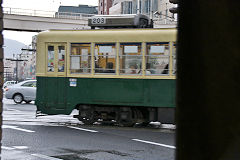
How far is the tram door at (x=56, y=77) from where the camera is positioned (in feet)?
42.9

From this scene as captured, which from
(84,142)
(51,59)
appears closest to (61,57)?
(51,59)

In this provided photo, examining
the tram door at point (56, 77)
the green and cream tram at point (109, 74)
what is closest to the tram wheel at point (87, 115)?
the green and cream tram at point (109, 74)

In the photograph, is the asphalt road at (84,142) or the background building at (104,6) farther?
the background building at (104,6)

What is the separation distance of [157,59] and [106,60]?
1.55m

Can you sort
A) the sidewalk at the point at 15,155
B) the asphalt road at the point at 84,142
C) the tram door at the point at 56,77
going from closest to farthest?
the sidewalk at the point at 15,155, the asphalt road at the point at 84,142, the tram door at the point at 56,77

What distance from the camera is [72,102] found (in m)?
13.0

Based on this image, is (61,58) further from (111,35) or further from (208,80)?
(208,80)

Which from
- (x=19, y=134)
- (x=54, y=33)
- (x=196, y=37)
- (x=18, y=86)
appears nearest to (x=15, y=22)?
(x=18, y=86)

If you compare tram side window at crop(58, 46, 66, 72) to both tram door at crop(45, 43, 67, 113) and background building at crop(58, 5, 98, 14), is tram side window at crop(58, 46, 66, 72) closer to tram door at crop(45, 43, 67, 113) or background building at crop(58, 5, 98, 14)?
tram door at crop(45, 43, 67, 113)

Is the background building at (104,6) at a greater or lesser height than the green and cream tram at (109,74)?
greater

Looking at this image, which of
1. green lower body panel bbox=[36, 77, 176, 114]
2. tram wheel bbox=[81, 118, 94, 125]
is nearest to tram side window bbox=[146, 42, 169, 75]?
green lower body panel bbox=[36, 77, 176, 114]

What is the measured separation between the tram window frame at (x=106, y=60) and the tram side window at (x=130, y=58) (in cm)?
21

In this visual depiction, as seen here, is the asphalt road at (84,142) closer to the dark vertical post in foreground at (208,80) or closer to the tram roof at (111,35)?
the tram roof at (111,35)

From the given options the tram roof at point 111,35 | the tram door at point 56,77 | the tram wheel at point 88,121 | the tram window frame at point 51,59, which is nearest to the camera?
the tram roof at point 111,35
